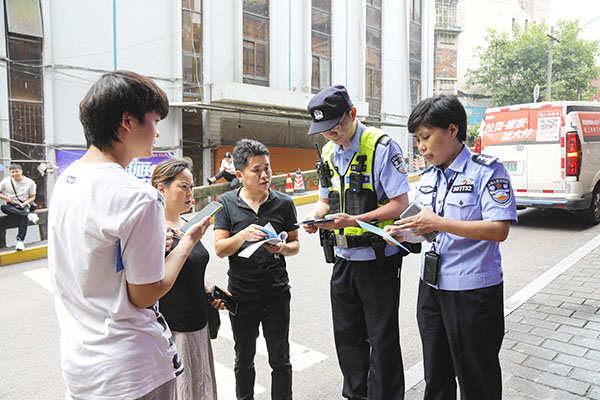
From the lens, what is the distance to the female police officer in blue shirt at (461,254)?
2.30m

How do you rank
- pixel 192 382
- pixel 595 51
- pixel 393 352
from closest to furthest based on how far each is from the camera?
pixel 192 382, pixel 393 352, pixel 595 51

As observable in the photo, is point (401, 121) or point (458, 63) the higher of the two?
point (458, 63)

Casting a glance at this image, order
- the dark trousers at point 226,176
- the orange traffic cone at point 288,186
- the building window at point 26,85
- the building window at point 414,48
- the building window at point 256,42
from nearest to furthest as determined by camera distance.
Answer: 1. the building window at point 26,85
2. the dark trousers at point 226,176
3. the orange traffic cone at point 288,186
4. the building window at point 256,42
5. the building window at point 414,48

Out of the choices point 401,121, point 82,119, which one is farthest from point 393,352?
point 401,121

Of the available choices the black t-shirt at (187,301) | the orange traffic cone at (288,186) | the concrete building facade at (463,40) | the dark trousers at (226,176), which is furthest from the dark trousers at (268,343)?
the concrete building facade at (463,40)

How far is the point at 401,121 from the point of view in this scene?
27.6 metres

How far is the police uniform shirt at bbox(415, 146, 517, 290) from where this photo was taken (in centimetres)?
231

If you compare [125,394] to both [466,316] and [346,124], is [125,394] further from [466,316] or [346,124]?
[346,124]

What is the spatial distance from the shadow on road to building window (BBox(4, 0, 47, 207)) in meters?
13.9

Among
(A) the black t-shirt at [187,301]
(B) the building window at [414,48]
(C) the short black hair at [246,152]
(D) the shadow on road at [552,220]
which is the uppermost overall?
(B) the building window at [414,48]

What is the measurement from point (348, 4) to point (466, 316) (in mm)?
24002

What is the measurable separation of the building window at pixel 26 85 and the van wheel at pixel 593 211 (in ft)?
48.9

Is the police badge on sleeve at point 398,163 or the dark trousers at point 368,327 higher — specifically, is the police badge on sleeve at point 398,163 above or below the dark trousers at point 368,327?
above

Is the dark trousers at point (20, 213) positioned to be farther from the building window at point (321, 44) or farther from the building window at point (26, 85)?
the building window at point (321, 44)
